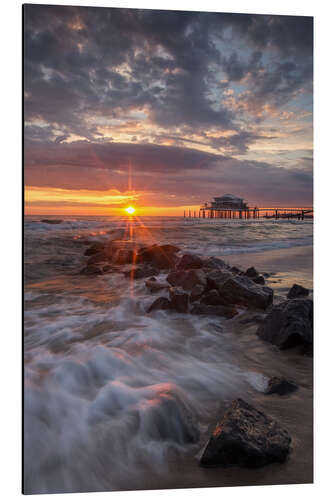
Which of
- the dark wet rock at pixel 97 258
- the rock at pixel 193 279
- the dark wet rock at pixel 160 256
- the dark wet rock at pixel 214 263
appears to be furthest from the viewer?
the dark wet rock at pixel 97 258

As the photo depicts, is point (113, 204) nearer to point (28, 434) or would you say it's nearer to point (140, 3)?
point (140, 3)

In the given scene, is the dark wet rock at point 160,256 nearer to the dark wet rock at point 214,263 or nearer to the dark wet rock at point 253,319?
the dark wet rock at point 214,263

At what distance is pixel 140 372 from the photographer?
112 inches

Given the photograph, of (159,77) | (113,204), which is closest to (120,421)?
(113,204)

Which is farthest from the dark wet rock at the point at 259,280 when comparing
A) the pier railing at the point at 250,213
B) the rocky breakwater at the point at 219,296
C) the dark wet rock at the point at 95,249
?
the dark wet rock at the point at 95,249

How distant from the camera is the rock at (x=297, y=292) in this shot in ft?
11.3

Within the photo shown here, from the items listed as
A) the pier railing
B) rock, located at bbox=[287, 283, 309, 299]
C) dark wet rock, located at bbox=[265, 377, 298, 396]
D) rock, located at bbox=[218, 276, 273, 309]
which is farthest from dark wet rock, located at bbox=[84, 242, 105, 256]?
dark wet rock, located at bbox=[265, 377, 298, 396]

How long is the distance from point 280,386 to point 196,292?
5.23ft

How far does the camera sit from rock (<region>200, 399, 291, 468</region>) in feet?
7.09

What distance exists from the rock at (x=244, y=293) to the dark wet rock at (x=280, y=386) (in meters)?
1.14

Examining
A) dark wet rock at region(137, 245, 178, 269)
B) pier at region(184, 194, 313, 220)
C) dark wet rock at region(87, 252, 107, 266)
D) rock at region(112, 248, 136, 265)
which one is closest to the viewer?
pier at region(184, 194, 313, 220)

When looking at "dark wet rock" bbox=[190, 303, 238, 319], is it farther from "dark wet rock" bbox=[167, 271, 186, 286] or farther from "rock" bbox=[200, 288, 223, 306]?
"dark wet rock" bbox=[167, 271, 186, 286]

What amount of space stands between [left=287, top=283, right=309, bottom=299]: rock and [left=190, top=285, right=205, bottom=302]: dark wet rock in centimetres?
103
